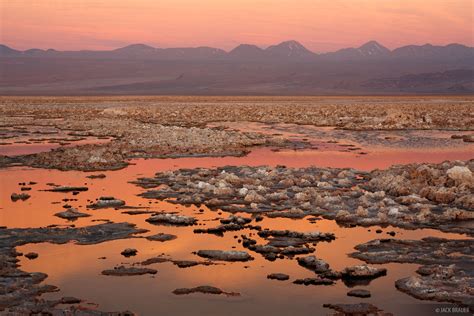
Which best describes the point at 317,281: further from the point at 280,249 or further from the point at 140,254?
the point at 140,254

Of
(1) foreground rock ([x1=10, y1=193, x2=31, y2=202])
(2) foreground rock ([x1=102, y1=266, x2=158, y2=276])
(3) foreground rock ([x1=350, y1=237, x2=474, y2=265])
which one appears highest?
(1) foreground rock ([x1=10, y1=193, x2=31, y2=202])

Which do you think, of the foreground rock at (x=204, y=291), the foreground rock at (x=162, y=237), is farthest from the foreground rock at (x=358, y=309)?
the foreground rock at (x=162, y=237)

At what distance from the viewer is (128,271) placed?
9164 mm

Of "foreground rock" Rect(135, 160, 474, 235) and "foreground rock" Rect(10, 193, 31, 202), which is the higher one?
"foreground rock" Rect(135, 160, 474, 235)

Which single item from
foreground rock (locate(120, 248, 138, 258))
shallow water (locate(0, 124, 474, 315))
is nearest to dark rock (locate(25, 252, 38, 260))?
shallow water (locate(0, 124, 474, 315))

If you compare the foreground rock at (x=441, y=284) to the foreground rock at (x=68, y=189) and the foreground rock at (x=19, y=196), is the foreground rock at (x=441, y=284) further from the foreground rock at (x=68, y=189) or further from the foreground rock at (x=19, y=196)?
the foreground rock at (x=19, y=196)

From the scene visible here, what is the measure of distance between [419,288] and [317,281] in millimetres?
1355

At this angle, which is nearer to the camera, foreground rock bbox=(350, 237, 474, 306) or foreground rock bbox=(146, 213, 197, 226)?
foreground rock bbox=(350, 237, 474, 306)

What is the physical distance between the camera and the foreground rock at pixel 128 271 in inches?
358

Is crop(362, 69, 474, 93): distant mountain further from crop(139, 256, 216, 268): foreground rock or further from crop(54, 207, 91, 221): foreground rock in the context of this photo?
crop(139, 256, 216, 268): foreground rock

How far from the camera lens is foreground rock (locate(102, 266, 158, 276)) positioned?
909 cm

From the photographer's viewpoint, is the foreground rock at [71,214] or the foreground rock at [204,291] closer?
the foreground rock at [204,291]

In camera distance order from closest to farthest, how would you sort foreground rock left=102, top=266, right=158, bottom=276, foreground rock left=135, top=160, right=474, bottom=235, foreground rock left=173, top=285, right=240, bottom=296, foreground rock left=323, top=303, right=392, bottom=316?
foreground rock left=323, top=303, right=392, bottom=316
foreground rock left=173, top=285, right=240, bottom=296
foreground rock left=102, top=266, right=158, bottom=276
foreground rock left=135, top=160, right=474, bottom=235

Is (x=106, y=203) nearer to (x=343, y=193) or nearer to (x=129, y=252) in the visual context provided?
(x=129, y=252)
